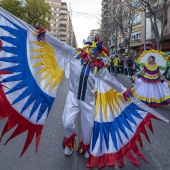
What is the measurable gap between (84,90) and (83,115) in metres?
0.37

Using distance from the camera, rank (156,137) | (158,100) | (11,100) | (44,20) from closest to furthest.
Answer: (11,100) → (156,137) → (158,100) → (44,20)

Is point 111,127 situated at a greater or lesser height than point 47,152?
greater

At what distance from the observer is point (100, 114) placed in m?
3.31

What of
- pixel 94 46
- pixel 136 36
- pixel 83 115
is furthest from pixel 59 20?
pixel 83 115

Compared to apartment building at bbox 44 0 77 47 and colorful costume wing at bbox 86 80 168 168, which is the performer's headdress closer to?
colorful costume wing at bbox 86 80 168 168

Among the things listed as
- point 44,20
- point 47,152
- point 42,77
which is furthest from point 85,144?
point 44,20

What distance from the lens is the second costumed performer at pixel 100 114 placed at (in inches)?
126

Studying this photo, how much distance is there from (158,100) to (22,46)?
5.44 meters

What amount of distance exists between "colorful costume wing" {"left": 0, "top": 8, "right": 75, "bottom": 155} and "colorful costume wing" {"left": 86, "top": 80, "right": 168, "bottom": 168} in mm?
763

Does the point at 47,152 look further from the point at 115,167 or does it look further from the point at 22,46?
the point at 22,46

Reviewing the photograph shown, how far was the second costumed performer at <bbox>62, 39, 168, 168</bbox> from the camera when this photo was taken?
126 inches

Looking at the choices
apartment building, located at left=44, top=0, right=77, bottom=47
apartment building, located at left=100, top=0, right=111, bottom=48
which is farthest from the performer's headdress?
apartment building, located at left=44, top=0, right=77, bottom=47

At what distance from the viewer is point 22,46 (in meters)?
3.02

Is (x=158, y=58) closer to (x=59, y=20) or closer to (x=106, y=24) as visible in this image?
(x=106, y=24)
